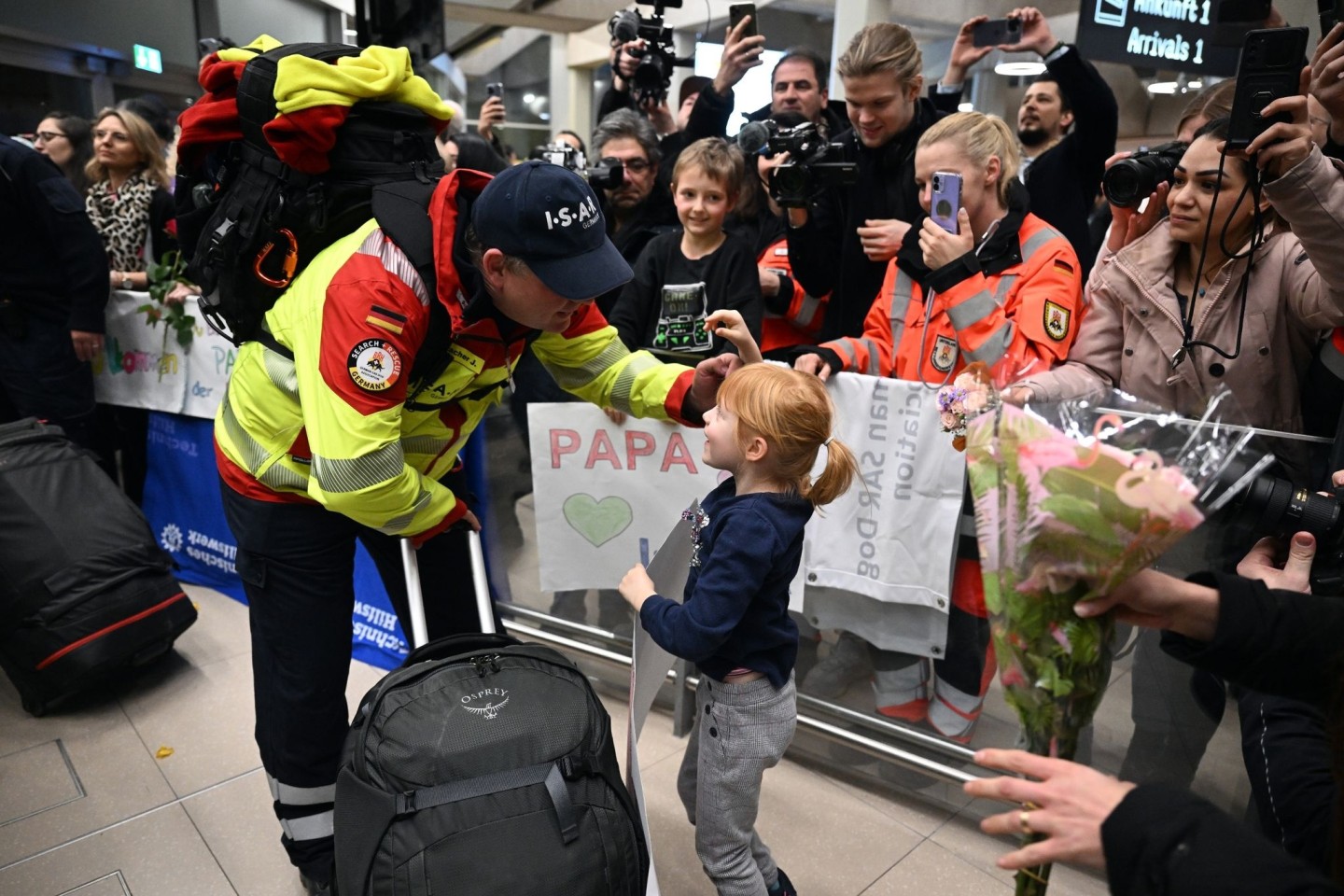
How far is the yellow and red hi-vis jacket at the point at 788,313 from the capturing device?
276 cm

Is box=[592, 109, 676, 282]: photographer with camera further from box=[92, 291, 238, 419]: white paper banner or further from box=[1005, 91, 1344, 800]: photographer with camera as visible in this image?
box=[1005, 91, 1344, 800]: photographer with camera

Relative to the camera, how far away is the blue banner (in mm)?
3428

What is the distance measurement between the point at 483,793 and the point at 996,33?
2441 millimetres

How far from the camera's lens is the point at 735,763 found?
5.32 ft

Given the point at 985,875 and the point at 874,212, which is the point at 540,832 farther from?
the point at 874,212

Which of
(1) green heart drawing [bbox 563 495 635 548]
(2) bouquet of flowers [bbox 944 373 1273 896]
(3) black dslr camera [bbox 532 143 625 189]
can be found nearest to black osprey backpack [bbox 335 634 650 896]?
(2) bouquet of flowers [bbox 944 373 1273 896]

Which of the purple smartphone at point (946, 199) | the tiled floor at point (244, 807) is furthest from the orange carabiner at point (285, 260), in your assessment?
the purple smartphone at point (946, 199)

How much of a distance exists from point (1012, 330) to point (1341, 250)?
1.94 feet

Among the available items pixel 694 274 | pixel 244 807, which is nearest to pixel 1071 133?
pixel 694 274

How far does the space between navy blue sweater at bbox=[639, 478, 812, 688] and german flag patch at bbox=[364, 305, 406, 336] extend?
0.63 meters

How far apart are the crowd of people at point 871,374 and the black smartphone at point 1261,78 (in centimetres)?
3

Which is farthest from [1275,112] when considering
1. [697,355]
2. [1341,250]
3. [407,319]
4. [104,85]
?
[104,85]

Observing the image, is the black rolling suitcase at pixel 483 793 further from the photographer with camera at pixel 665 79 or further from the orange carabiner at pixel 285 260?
the photographer with camera at pixel 665 79

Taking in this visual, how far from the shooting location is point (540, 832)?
134 centimetres
